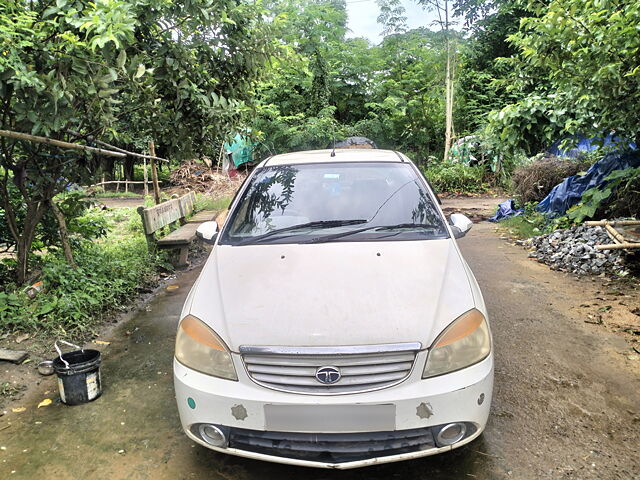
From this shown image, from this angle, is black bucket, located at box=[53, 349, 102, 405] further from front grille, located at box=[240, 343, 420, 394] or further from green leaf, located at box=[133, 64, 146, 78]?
green leaf, located at box=[133, 64, 146, 78]

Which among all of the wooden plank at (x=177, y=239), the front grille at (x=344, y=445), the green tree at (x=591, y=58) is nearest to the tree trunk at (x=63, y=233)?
the wooden plank at (x=177, y=239)

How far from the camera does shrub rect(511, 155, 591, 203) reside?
955 cm

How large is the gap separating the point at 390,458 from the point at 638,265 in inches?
198

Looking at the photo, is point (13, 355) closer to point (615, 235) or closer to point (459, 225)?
point (459, 225)

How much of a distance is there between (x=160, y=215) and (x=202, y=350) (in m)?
4.86

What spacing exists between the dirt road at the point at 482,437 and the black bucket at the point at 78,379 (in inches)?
2.8

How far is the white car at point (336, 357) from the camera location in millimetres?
2025

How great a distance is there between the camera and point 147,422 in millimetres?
2867

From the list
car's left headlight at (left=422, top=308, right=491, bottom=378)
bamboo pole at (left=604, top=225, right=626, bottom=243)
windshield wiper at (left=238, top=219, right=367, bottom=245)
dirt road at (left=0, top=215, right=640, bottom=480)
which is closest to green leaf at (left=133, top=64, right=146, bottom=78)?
windshield wiper at (left=238, top=219, right=367, bottom=245)

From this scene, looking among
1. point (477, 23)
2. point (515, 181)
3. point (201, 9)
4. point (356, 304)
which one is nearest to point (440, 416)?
point (356, 304)

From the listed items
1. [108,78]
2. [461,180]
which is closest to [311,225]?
[108,78]

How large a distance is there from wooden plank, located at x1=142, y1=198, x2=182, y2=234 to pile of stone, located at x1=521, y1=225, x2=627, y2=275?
5.58 m

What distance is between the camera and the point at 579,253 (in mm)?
6137

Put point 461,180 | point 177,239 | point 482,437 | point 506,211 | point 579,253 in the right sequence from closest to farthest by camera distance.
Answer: point 482,437
point 579,253
point 177,239
point 506,211
point 461,180
